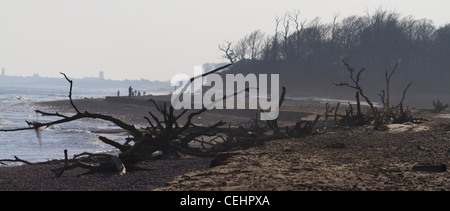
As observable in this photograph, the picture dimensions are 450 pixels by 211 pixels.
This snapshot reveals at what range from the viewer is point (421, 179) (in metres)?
7.23

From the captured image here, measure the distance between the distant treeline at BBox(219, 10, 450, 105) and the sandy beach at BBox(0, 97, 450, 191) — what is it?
57.8m

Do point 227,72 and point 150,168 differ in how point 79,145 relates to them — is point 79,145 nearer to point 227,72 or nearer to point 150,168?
point 150,168

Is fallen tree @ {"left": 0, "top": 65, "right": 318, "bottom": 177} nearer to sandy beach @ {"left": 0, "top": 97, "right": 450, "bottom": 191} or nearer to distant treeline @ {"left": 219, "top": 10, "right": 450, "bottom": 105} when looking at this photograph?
sandy beach @ {"left": 0, "top": 97, "right": 450, "bottom": 191}

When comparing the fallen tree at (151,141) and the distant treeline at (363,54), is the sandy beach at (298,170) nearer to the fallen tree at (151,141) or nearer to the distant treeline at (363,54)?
the fallen tree at (151,141)

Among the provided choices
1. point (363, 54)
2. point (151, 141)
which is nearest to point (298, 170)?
point (151, 141)

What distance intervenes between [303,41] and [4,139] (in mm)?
67245

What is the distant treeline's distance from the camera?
72.1 m

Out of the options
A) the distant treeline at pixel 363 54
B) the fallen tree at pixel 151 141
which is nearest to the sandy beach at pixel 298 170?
the fallen tree at pixel 151 141

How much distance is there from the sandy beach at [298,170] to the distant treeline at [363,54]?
57.8m

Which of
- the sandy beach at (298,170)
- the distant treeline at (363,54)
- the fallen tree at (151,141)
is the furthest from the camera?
the distant treeline at (363,54)

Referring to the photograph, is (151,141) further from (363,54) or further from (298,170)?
(363,54)

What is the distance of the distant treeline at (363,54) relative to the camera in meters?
72.1

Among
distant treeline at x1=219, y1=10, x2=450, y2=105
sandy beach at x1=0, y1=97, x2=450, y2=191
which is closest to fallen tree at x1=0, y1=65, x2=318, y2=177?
sandy beach at x1=0, y1=97, x2=450, y2=191
